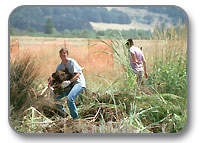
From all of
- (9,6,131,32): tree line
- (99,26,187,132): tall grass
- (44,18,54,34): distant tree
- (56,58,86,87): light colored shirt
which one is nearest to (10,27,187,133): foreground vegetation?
(99,26,187,132): tall grass

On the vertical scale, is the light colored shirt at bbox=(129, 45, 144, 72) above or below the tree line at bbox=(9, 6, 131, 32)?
below

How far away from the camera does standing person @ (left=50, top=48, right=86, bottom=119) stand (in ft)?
19.6

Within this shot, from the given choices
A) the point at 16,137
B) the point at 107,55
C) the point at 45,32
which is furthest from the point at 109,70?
the point at 16,137

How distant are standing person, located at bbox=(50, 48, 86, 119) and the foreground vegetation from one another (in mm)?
85

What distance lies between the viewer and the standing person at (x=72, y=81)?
5.98 m

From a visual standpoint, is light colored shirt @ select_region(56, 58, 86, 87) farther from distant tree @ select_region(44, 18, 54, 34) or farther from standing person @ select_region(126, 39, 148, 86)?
standing person @ select_region(126, 39, 148, 86)

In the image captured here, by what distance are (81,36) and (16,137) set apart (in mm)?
1668

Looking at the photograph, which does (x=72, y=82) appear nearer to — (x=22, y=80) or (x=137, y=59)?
(x=22, y=80)

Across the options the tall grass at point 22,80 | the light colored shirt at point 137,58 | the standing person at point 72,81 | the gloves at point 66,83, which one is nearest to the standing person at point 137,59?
the light colored shirt at point 137,58

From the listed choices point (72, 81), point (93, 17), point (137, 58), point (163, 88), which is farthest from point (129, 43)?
point (72, 81)

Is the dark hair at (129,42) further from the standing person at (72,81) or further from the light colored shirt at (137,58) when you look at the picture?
the standing person at (72,81)

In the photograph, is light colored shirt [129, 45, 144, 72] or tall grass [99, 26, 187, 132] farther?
light colored shirt [129, 45, 144, 72]

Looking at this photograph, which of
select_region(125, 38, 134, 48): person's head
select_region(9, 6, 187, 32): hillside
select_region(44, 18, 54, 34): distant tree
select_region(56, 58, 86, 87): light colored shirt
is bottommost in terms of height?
select_region(56, 58, 86, 87): light colored shirt

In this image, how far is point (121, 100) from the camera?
237 inches
